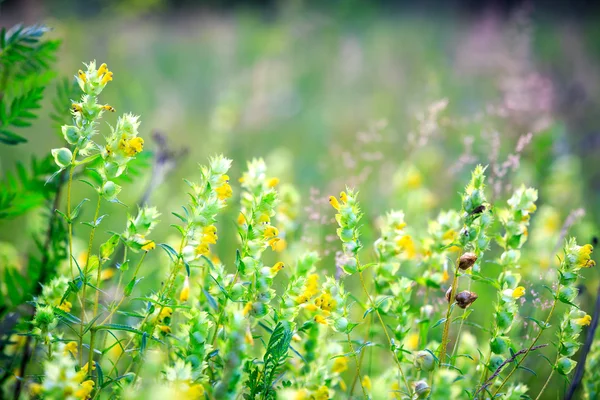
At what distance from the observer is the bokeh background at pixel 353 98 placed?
3.24 m

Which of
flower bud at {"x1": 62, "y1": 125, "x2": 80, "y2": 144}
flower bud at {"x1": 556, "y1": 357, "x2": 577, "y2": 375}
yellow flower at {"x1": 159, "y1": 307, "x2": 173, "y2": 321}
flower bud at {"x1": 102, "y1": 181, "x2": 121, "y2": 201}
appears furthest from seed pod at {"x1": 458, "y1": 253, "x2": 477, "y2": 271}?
flower bud at {"x1": 62, "y1": 125, "x2": 80, "y2": 144}

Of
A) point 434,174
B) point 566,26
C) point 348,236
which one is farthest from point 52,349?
point 566,26

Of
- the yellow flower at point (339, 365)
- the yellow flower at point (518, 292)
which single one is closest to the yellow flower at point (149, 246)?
the yellow flower at point (339, 365)

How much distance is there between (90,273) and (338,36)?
19.8ft

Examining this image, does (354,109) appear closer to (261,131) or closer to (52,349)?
(261,131)

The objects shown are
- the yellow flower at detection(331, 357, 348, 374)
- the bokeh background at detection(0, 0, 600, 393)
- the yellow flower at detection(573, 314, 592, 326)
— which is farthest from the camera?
the bokeh background at detection(0, 0, 600, 393)

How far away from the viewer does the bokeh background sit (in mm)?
3238

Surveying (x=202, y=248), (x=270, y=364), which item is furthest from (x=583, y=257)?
(x=202, y=248)

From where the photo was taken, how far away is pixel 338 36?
6.82 m

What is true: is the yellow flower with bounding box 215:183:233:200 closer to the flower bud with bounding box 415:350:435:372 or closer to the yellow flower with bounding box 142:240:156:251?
the yellow flower with bounding box 142:240:156:251

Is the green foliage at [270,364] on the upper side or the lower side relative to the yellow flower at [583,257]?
lower

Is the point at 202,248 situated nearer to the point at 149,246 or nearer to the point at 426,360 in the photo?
the point at 149,246

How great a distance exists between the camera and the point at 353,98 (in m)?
6.15

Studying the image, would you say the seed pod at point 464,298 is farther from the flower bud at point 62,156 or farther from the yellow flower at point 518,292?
the flower bud at point 62,156
